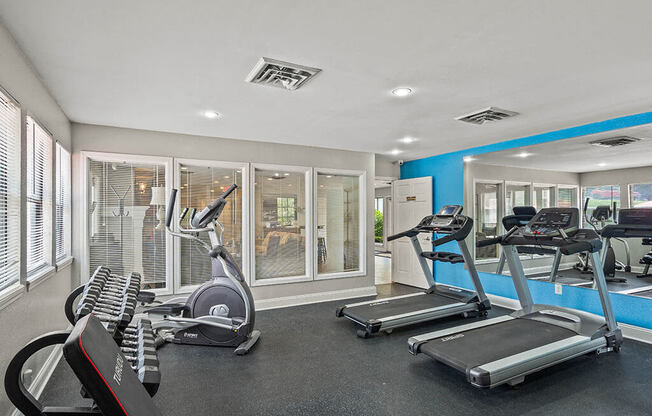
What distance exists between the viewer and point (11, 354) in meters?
2.16

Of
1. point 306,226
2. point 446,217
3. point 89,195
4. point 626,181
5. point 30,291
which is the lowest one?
point 30,291

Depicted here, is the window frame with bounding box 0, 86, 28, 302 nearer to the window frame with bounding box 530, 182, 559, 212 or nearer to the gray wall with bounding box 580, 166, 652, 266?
the window frame with bounding box 530, 182, 559, 212

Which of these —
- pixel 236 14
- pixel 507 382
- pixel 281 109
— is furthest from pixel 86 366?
pixel 281 109

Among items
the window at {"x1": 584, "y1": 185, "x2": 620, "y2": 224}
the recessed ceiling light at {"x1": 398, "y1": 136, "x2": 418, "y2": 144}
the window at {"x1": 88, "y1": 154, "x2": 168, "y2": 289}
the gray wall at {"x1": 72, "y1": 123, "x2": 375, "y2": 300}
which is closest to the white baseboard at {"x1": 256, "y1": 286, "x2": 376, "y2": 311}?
the gray wall at {"x1": 72, "y1": 123, "x2": 375, "y2": 300}

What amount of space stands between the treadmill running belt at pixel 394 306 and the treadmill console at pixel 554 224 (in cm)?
137

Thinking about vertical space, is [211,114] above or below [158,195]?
above

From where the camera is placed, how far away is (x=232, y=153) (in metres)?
4.96

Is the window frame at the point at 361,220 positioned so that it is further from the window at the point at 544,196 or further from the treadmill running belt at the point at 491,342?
the treadmill running belt at the point at 491,342

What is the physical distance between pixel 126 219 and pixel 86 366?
398 cm

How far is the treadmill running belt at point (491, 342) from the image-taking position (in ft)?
9.37

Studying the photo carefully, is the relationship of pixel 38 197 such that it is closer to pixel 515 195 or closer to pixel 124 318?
pixel 124 318

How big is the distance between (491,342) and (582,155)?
2720 millimetres

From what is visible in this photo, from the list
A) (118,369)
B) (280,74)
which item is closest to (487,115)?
(280,74)

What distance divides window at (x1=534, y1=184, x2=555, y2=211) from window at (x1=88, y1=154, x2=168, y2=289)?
15.8ft
